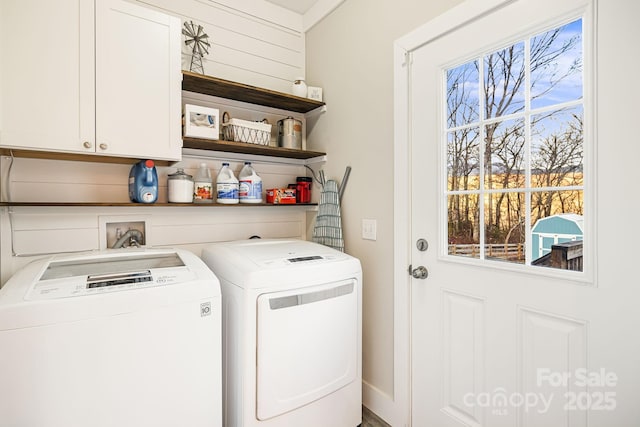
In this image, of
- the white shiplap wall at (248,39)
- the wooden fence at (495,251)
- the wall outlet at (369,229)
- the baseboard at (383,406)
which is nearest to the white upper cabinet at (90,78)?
the white shiplap wall at (248,39)

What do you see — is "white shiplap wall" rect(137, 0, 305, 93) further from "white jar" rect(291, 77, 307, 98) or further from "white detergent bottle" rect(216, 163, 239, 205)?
"white detergent bottle" rect(216, 163, 239, 205)

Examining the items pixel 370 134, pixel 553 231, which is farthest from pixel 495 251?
pixel 370 134

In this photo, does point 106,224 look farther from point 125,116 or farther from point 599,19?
point 599,19

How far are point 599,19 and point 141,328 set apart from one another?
6.07 ft

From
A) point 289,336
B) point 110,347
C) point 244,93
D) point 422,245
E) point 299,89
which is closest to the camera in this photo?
point 110,347

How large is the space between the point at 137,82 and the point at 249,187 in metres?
0.82

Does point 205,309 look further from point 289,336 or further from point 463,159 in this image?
point 463,159

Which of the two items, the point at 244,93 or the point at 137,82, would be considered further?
the point at 244,93

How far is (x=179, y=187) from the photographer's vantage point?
1.86 m

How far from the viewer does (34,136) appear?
1370mm

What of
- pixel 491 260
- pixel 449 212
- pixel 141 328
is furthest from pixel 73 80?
pixel 491 260

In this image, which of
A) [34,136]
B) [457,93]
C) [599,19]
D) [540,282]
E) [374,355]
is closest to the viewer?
[599,19]

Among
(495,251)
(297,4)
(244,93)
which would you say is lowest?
(495,251)

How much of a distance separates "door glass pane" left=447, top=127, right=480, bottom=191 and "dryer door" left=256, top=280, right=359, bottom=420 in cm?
72
